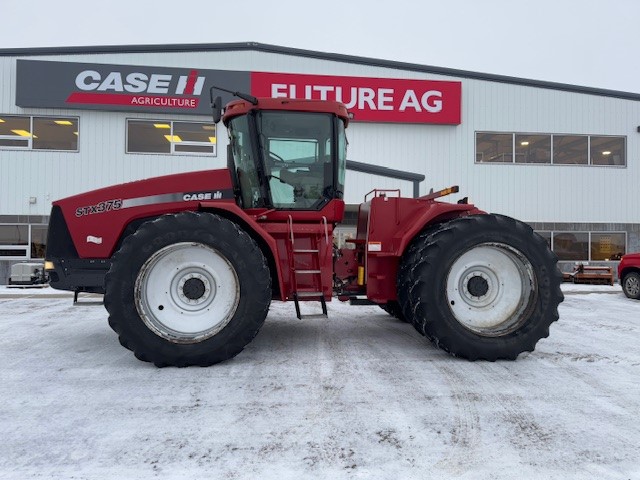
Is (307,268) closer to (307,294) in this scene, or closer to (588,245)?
(307,294)

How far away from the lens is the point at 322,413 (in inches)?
110

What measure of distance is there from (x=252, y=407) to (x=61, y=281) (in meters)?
2.78

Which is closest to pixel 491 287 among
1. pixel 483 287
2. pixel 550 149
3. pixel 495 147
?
pixel 483 287

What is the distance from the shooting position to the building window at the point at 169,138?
12.9 metres

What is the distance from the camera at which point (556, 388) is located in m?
3.29

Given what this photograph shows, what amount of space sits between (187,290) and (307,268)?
1.19 m

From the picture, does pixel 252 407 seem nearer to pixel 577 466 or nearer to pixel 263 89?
pixel 577 466

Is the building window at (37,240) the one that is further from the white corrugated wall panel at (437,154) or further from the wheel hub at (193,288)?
the wheel hub at (193,288)

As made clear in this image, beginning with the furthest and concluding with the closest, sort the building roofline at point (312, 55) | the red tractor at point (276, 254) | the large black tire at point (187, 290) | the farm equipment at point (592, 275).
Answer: the farm equipment at point (592, 275), the building roofline at point (312, 55), the red tractor at point (276, 254), the large black tire at point (187, 290)

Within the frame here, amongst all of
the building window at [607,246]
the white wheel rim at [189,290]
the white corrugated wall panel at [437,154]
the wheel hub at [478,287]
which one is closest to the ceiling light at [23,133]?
the white corrugated wall panel at [437,154]

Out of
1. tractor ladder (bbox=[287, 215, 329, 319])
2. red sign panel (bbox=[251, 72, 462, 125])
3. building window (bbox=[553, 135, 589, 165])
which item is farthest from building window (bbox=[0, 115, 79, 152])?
building window (bbox=[553, 135, 589, 165])

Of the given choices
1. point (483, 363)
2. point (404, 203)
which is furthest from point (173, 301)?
point (483, 363)

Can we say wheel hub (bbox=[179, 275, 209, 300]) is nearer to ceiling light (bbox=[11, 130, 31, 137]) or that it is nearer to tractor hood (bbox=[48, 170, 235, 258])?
tractor hood (bbox=[48, 170, 235, 258])

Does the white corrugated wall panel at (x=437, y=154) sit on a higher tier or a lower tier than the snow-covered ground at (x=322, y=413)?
higher
